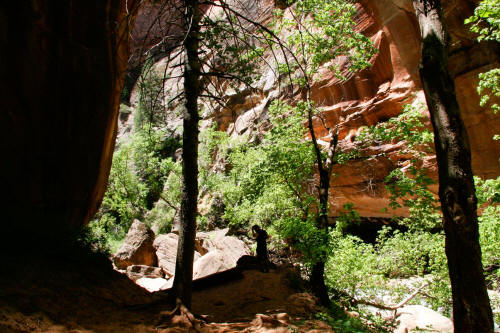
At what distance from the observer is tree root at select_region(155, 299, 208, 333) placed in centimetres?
401

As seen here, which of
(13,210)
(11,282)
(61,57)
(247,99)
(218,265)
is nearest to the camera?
(11,282)

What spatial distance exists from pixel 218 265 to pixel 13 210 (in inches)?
247

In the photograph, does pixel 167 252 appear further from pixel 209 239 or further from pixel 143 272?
pixel 143 272

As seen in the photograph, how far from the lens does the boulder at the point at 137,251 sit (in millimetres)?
14156

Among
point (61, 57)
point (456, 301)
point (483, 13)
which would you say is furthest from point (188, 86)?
point (483, 13)

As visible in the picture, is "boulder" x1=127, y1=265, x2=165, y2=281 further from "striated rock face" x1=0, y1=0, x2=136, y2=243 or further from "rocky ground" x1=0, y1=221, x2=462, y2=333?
"striated rock face" x1=0, y1=0, x2=136, y2=243

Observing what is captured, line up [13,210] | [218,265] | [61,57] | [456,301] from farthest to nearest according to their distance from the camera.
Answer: [218,265] → [61,57] → [13,210] → [456,301]

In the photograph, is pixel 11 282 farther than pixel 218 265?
No

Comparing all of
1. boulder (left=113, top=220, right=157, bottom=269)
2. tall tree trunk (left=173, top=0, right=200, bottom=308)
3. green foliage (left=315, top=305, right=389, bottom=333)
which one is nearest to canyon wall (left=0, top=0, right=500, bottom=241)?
tall tree trunk (left=173, top=0, right=200, bottom=308)

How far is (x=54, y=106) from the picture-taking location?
23.7ft

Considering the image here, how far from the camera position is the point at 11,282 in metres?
4.20

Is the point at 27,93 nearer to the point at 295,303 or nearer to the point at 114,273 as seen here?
the point at 114,273

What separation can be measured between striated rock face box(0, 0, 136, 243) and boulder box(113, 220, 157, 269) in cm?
635

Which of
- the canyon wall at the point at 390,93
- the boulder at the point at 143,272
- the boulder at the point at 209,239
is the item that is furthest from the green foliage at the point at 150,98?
the boulder at the point at 209,239
